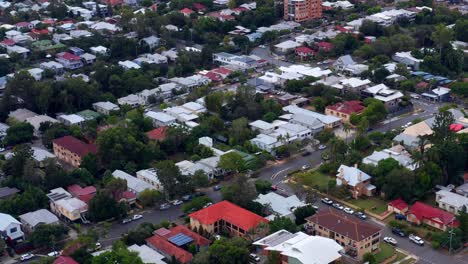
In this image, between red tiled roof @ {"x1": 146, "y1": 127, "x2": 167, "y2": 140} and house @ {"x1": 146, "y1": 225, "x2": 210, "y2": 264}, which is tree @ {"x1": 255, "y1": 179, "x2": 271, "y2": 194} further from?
red tiled roof @ {"x1": 146, "y1": 127, "x2": 167, "y2": 140}

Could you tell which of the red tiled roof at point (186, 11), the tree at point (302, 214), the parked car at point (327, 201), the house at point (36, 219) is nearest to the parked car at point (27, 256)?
the house at point (36, 219)

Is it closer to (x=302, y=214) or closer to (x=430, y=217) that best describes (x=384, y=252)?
(x=430, y=217)

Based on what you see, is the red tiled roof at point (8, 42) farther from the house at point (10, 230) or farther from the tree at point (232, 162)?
the house at point (10, 230)

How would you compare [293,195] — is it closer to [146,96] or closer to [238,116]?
[238,116]

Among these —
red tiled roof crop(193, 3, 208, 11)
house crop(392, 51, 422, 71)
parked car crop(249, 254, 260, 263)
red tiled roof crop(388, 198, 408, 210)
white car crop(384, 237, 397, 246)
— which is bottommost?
red tiled roof crop(193, 3, 208, 11)

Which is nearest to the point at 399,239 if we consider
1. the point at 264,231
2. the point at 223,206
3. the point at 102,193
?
the point at 264,231

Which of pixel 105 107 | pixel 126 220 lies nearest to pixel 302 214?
pixel 126 220

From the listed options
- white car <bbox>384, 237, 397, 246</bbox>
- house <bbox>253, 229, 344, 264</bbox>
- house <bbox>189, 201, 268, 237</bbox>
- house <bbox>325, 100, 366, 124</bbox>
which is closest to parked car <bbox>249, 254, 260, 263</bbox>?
house <bbox>253, 229, 344, 264</bbox>
